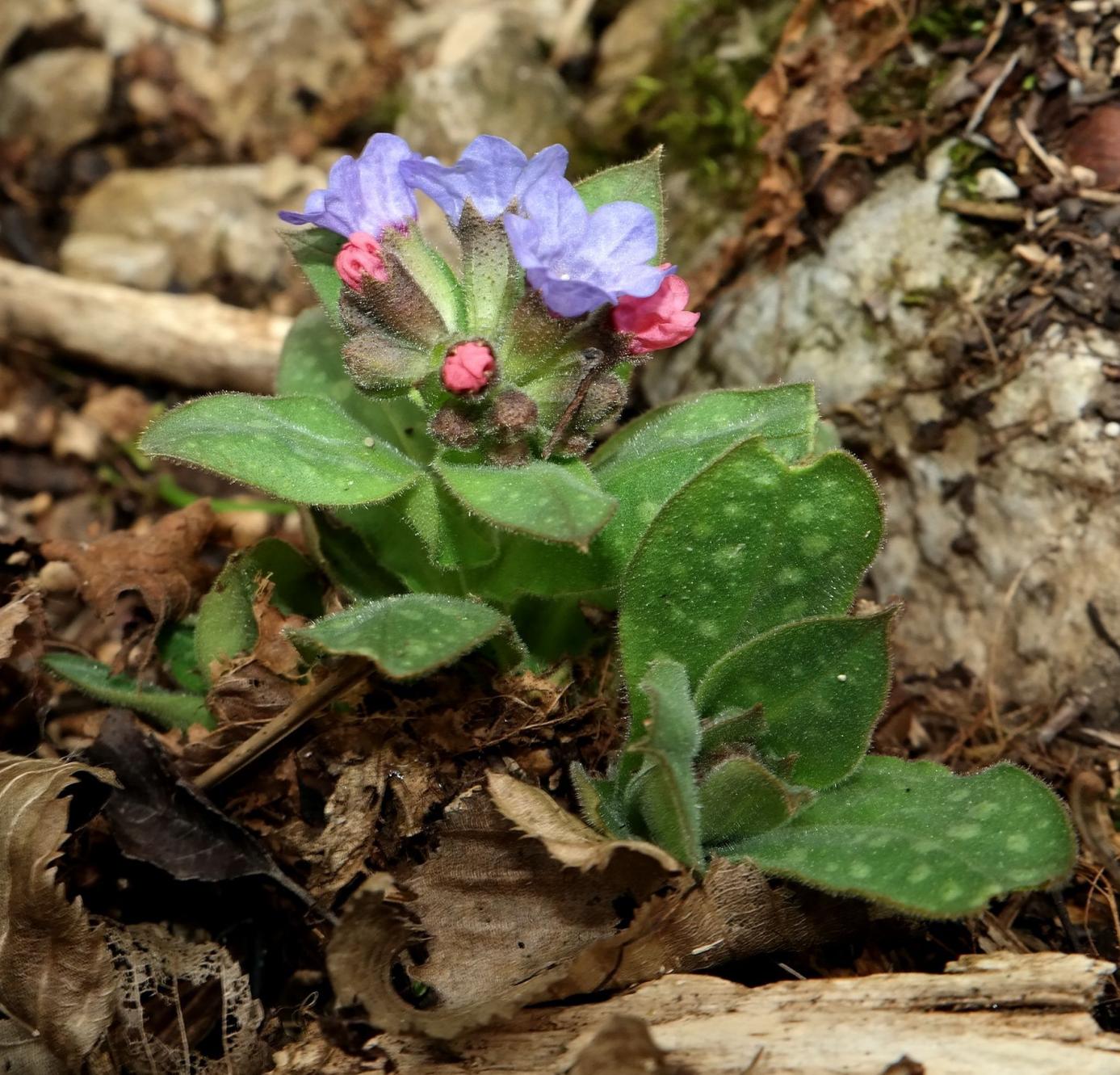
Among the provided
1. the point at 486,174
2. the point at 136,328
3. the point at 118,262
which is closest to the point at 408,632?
the point at 486,174

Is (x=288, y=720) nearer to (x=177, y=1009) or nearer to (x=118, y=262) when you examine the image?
(x=177, y=1009)

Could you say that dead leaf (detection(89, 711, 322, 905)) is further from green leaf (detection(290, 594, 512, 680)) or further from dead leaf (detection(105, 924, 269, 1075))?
green leaf (detection(290, 594, 512, 680))

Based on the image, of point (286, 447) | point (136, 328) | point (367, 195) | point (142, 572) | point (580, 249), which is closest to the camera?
point (580, 249)

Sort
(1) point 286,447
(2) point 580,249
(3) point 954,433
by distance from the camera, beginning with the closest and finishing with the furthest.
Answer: (2) point 580,249, (1) point 286,447, (3) point 954,433

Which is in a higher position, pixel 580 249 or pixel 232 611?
pixel 580 249

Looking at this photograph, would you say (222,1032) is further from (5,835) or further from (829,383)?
(829,383)

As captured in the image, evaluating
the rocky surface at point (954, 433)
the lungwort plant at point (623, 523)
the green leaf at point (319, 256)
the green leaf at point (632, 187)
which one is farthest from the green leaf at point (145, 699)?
the rocky surface at point (954, 433)
